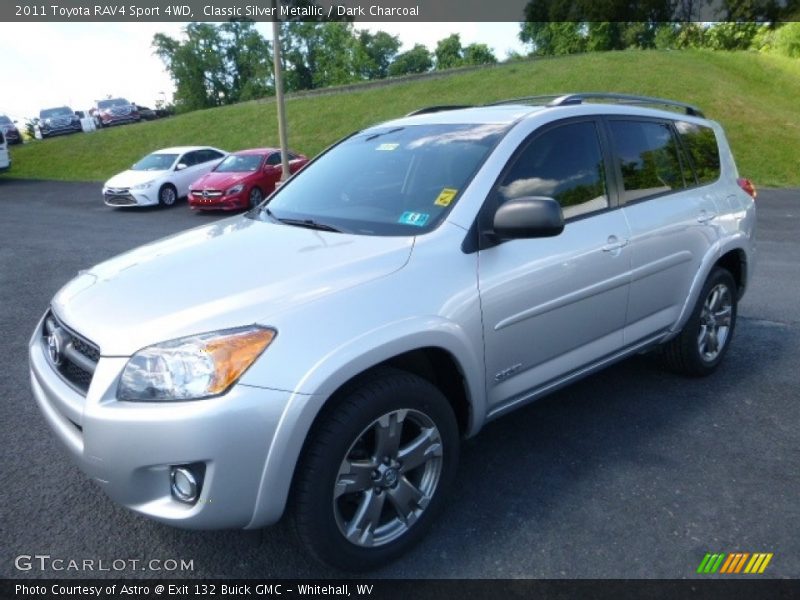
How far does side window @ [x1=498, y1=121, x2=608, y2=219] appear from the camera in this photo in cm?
320

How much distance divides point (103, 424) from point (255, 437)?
54cm

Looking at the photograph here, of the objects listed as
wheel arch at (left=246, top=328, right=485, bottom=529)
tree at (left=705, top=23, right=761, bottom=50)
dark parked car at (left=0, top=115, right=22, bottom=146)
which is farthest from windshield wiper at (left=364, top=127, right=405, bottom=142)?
tree at (left=705, top=23, right=761, bottom=50)

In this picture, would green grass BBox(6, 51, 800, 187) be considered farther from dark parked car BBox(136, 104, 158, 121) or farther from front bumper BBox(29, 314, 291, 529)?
front bumper BBox(29, 314, 291, 529)

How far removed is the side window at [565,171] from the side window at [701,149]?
1.10m

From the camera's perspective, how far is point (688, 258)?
4031 millimetres

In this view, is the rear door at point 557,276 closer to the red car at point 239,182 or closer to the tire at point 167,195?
the red car at point 239,182

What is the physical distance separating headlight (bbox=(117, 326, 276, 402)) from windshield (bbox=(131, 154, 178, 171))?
15651mm

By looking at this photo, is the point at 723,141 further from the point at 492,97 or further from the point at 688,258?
the point at 492,97

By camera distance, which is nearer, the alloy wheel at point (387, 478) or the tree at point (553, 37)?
the alloy wheel at point (387, 478)

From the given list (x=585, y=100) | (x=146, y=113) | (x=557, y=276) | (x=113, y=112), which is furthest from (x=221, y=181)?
(x=146, y=113)

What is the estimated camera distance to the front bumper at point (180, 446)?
2.16 metres

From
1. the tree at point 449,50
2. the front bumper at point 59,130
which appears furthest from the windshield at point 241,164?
the tree at point 449,50

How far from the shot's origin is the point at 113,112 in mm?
38406

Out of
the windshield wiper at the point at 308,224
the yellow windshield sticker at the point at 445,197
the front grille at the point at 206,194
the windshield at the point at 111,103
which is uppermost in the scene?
the yellow windshield sticker at the point at 445,197
